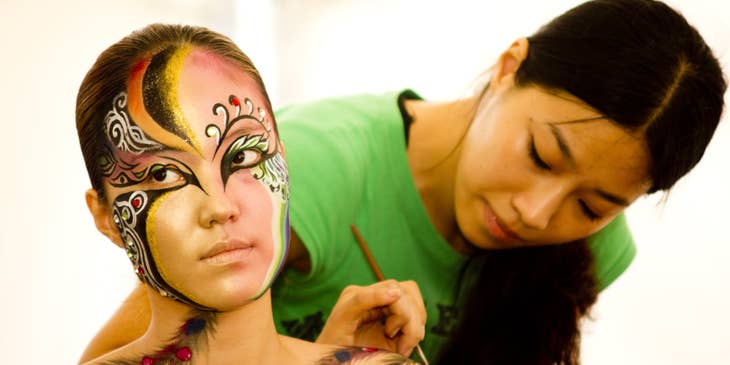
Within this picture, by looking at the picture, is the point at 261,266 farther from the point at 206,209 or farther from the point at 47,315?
the point at 47,315

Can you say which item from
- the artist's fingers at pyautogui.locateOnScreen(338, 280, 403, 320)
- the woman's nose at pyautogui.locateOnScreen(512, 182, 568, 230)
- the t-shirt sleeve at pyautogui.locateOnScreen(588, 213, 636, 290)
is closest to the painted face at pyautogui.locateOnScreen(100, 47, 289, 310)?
the artist's fingers at pyautogui.locateOnScreen(338, 280, 403, 320)

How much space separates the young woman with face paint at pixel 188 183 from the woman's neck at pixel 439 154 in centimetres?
38

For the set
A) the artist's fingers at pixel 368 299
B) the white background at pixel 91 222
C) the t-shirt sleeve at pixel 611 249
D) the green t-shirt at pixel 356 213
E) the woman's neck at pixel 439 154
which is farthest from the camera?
the white background at pixel 91 222

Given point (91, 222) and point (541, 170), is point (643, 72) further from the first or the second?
point (91, 222)

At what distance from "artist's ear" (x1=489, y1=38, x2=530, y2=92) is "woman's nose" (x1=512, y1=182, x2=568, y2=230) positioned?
129mm

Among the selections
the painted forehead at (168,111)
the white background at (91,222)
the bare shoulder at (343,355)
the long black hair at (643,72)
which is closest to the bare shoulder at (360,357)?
the bare shoulder at (343,355)

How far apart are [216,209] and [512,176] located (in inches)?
14.9

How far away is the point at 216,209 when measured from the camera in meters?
0.62

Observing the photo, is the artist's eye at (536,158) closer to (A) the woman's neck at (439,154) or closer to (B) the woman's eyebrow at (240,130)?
(A) the woman's neck at (439,154)

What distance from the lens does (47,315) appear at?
1.47 meters

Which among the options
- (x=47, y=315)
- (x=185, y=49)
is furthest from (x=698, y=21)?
(x=47, y=315)

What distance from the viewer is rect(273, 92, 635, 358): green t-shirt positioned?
3.01ft

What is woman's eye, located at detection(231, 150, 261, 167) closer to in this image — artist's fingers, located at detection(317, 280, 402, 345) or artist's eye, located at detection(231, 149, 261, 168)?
artist's eye, located at detection(231, 149, 261, 168)

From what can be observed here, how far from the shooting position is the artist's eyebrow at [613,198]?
886mm
